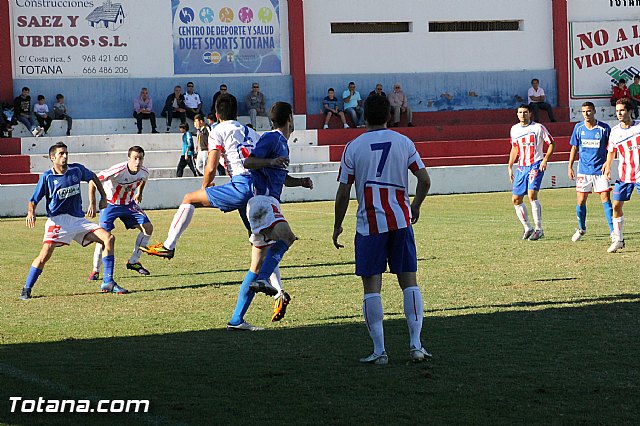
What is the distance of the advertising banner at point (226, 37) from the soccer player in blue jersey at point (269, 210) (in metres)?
24.8

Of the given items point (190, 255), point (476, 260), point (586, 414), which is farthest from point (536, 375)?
point (190, 255)

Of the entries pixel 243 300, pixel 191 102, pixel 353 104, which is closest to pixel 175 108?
pixel 191 102

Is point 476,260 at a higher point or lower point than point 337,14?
lower

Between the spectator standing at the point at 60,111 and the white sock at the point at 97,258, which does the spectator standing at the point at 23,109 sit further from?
the white sock at the point at 97,258

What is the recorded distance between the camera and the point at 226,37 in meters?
33.5

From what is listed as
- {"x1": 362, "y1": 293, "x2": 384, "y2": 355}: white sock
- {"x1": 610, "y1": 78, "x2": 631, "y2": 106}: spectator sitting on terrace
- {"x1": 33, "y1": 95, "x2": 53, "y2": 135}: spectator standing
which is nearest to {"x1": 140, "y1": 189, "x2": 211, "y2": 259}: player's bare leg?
{"x1": 362, "y1": 293, "x2": 384, "y2": 355}: white sock

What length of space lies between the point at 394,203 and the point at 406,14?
1112 inches

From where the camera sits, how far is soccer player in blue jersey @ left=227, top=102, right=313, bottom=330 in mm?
8625

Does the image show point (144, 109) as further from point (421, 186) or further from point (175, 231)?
point (421, 186)

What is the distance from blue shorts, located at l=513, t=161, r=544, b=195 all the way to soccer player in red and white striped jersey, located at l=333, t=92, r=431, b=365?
9215 mm

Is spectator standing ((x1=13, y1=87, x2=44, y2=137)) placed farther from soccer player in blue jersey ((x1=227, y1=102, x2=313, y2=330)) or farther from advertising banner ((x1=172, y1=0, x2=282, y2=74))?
soccer player in blue jersey ((x1=227, y1=102, x2=313, y2=330))

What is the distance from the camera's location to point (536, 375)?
679cm

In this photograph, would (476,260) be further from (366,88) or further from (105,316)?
(366,88)

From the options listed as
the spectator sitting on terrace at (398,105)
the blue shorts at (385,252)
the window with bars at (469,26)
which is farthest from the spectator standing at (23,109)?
the blue shorts at (385,252)
